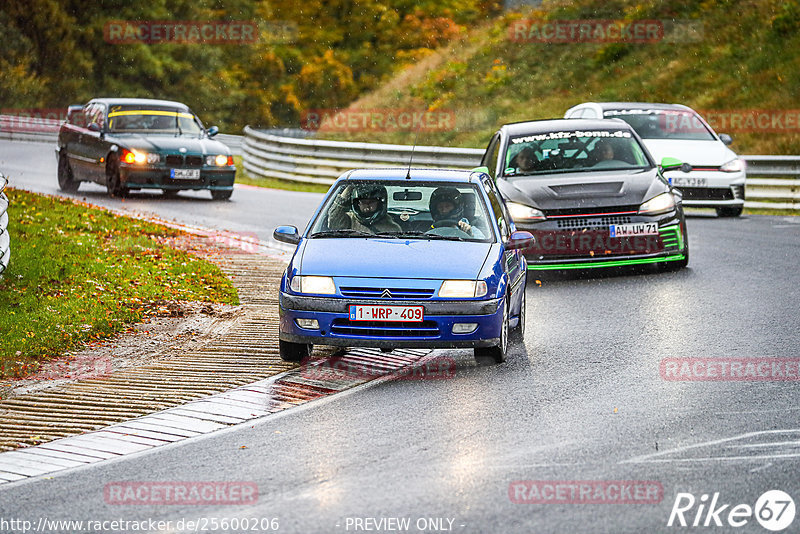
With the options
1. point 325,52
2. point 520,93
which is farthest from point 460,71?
point 325,52

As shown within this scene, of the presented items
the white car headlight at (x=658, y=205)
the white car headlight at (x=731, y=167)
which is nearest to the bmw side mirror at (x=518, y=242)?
the white car headlight at (x=658, y=205)

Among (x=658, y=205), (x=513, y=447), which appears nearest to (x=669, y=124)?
(x=658, y=205)

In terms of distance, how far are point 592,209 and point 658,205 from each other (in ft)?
2.66

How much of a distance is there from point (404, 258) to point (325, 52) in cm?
6511

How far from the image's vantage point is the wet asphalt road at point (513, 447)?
19.7 ft

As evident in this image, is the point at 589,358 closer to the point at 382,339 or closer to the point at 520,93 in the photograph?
the point at 382,339
